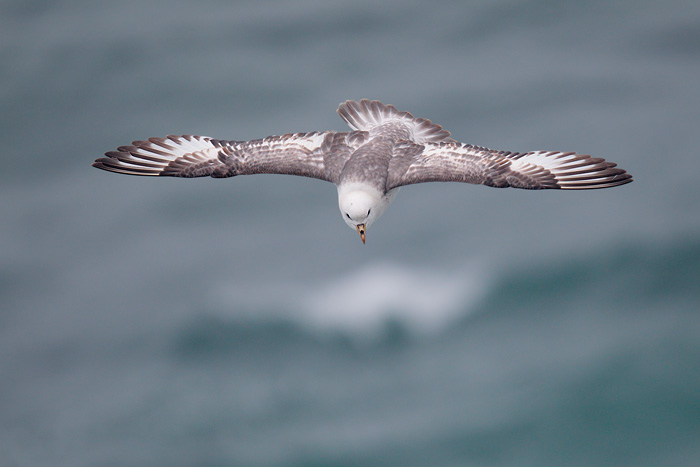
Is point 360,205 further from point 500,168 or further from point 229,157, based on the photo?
point 229,157

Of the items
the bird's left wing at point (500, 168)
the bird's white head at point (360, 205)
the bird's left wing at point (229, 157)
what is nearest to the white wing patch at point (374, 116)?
the bird's left wing at point (500, 168)

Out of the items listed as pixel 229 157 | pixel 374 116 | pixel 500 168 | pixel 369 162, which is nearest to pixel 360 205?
pixel 369 162

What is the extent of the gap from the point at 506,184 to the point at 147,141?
9.14 meters

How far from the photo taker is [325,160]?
2219 cm

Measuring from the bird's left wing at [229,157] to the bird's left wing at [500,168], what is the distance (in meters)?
1.93

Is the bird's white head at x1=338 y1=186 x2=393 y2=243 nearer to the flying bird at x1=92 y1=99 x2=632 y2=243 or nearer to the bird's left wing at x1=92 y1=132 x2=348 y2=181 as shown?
the flying bird at x1=92 y1=99 x2=632 y2=243

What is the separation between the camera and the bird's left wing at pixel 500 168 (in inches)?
833

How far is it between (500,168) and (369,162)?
10.4ft

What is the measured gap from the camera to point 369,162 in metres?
21.4

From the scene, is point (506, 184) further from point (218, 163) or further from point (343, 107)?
point (218, 163)

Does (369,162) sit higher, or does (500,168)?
(369,162)

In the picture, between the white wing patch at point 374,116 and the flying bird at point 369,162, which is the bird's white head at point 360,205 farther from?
the white wing patch at point 374,116

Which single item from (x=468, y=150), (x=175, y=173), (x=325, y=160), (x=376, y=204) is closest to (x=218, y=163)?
(x=175, y=173)

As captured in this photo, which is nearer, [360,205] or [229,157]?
[360,205]
